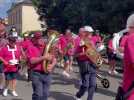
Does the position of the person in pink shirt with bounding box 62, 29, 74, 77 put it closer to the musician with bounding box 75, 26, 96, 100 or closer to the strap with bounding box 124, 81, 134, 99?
the musician with bounding box 75, 26, 96, 100

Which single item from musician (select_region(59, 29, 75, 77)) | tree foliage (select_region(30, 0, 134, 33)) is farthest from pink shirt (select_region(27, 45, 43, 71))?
tree foliage (select_region(30, 0, 134, 33))

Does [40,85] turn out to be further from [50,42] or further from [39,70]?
[50,42]

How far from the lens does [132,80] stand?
483 centimetres

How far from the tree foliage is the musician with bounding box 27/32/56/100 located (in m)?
19.9

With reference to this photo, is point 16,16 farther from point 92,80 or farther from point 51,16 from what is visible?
point 92,80

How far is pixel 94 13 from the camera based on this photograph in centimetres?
3172

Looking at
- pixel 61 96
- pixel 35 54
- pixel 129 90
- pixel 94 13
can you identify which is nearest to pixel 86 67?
pixel 61 96

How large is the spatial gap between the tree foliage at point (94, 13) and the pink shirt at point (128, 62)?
2357 cm

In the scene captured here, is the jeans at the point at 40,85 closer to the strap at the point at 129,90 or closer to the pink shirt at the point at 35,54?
the pink shirt at the point at 35,54

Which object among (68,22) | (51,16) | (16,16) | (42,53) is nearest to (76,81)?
(42,53)

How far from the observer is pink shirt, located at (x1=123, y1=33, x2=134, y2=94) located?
470cm

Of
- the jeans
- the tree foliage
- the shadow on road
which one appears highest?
the tree foliage

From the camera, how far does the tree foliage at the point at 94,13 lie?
29.3 meters

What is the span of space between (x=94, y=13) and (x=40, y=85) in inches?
921
